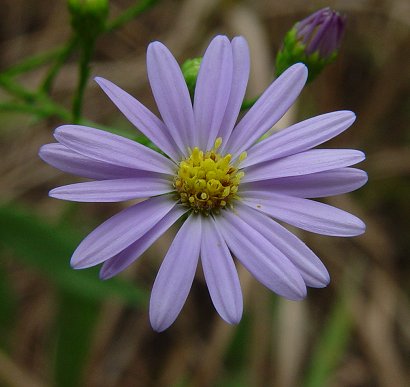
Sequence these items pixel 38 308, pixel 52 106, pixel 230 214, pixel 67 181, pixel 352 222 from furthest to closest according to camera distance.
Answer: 1. pixel 67 181
2. pixel 38 308
3. pixel 52 106
4. pixel 230 214
5. pixel 352 222

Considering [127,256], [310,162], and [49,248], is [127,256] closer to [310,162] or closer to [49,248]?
[310,162]

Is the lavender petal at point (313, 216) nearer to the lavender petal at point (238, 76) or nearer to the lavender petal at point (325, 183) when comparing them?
the lavender petal at point (325, 183)

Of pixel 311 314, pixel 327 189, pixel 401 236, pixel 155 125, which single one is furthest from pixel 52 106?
pixel 401 236

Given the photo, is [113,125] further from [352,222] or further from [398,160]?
[352,222]

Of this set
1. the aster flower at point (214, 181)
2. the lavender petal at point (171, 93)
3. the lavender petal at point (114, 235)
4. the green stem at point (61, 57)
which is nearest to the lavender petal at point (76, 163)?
the aster flower at point (214, 181)

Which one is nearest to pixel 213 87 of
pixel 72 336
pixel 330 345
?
pixel 72 336

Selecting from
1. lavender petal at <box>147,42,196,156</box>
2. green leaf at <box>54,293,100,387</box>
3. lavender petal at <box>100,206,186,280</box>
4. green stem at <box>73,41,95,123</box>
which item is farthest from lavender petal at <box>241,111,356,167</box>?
green leaf at <box>54,293,100,387</box>
